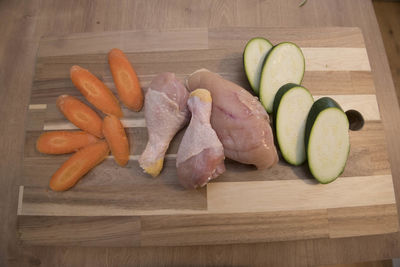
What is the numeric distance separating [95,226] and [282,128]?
1.43 m

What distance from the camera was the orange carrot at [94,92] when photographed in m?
1.95

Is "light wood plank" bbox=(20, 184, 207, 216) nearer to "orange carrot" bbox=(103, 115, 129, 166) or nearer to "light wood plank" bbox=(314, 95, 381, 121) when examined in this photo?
"orange carrot" bbox=(103, 115, 129, 166)

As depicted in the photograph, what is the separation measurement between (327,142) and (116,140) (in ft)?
4.68

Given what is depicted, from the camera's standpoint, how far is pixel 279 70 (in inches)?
76.8

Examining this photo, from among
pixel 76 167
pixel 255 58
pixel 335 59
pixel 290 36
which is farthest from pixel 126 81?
pixel 335 59

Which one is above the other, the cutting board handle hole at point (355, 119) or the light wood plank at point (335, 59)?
the light wood plank at point (335, 59)

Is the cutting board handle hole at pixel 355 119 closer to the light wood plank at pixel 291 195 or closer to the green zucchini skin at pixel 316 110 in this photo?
the green zucchini skin at pixel 316 110

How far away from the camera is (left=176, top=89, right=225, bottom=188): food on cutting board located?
1692 millimetres

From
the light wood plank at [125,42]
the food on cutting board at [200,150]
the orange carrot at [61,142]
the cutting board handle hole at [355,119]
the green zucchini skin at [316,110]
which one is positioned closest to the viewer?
the food on cutting board at [200,150]

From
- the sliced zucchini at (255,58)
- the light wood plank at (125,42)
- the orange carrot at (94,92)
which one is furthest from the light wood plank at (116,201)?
the light wood plank at (125,42)

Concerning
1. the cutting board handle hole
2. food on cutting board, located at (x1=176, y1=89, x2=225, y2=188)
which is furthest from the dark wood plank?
the cutting board handle hole

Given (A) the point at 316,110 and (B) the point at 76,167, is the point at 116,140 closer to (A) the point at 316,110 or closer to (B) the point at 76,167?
(B) the point at 76,167

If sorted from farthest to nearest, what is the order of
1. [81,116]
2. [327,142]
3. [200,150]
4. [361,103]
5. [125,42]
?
[125,42]
[361,103]
[81,116]
[327,142]
[200,150]

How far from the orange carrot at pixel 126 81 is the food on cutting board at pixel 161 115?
0.13m
